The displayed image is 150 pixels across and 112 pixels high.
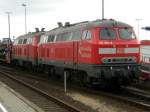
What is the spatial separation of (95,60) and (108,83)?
157 centimetres

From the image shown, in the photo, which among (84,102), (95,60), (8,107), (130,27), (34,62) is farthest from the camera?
(34,62)

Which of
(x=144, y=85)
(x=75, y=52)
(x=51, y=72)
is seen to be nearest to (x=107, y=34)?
(x=75, y=52)

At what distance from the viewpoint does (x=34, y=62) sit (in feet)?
112

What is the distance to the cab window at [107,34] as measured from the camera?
66.7 ft

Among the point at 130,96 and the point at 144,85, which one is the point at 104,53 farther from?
the point at 144,85

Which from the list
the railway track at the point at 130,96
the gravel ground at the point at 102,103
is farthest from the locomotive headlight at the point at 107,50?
the gravel ground at the point at 102,103

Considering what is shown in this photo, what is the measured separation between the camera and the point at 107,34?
20.5 meters

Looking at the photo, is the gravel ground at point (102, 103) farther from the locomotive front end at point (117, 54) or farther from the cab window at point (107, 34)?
the cab window at point (107, 34)

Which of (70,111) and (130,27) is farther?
(130,27)

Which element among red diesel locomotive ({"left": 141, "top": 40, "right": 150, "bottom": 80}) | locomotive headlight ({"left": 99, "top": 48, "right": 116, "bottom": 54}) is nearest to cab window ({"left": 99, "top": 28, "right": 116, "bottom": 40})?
locomotive headlight ({"left": 99, "top": 48, "right": 116, "bottom": 54})

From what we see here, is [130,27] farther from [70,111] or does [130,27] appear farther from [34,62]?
[34,62]

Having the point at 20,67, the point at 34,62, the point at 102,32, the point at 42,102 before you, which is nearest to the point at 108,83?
the point at 102,32

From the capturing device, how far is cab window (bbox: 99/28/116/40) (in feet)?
66.7

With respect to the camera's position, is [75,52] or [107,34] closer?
[107,34]
